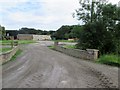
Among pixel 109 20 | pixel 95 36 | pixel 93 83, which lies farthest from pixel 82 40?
pixel 93 83

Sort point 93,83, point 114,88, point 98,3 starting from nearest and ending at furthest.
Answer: point 114,88
point 93,83
point 98,3

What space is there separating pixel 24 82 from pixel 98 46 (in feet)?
55.2

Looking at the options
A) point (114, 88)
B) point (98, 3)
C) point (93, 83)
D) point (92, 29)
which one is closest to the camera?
point (114, 88)

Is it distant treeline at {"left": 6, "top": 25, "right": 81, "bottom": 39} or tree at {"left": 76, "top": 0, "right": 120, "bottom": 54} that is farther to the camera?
distant treeline at {"left": 6, "top": 25, "right": 81, "bottom": 39}

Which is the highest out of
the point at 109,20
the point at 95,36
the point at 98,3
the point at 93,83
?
the point at 98,3

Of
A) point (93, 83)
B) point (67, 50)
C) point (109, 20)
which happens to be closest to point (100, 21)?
point (109, 20)

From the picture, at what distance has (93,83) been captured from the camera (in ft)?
32.3

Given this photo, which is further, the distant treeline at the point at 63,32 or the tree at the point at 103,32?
the distant treeline at the point at 63,32

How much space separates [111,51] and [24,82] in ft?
56.6

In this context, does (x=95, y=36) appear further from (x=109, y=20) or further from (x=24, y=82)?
(x=24, y=82)

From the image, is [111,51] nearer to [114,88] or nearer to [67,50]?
[67,50]

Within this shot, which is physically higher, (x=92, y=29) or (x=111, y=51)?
(x=92, y=29)

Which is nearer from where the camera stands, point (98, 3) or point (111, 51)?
point (111, 51)

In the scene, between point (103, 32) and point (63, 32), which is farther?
point (63, 32)
